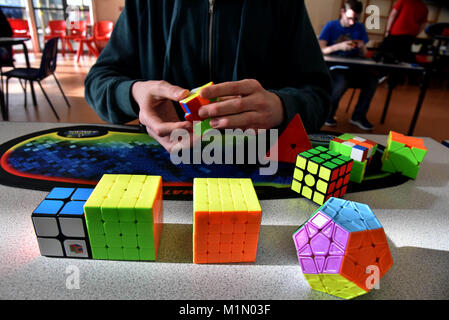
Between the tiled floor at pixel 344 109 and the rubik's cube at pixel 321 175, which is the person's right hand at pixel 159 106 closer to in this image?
the rubik's cube at pixel 321 175

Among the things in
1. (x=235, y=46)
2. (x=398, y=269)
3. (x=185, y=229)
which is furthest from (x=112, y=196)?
(x=235, y=46)

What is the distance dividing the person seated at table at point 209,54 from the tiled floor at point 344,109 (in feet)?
7.23

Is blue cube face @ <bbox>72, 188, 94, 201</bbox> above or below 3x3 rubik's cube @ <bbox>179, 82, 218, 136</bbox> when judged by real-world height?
below

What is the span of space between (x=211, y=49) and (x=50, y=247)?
28.6 inches

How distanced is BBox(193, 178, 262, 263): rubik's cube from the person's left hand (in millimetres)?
209

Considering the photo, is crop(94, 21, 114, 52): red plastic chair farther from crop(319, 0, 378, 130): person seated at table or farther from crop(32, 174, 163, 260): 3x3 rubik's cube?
crop(32, 174, 163, 260): 3x3 rubik's cube

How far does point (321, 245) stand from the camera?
0.44 m

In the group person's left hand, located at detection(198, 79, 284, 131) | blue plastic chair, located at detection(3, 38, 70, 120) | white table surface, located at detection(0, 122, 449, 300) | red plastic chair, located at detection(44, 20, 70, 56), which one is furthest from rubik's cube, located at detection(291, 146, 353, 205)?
red plastic chair, located at detection(44, 20, 70, 56)

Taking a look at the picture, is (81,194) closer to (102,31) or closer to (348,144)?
(348,144)

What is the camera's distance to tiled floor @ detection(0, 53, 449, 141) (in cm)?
311

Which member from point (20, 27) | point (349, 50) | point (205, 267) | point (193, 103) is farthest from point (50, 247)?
point (20, 27)

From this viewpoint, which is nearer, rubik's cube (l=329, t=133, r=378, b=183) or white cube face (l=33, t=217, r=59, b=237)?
white cube face (l=33, t=217, r=59, b=237)

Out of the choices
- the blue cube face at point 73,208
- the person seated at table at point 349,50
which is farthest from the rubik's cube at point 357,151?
the person seated at table at point 349,50

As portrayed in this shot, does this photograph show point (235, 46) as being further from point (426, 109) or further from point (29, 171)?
point (426, 109)
